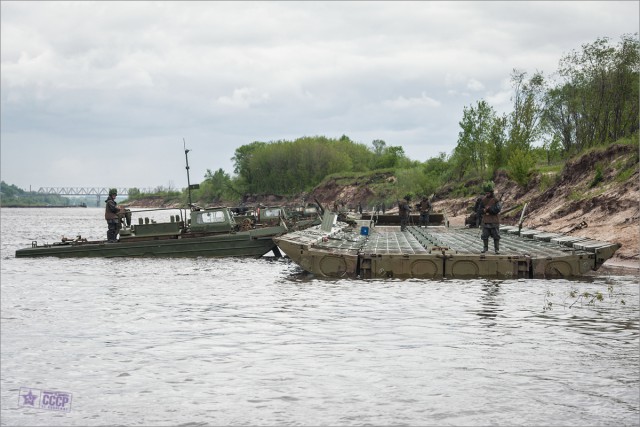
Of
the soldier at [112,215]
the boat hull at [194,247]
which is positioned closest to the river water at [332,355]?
the boat hull at [194,247]

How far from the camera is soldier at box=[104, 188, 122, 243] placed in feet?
115

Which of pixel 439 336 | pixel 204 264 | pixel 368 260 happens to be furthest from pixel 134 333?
pixel 204 264

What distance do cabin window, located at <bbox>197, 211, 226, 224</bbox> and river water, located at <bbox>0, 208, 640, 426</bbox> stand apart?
1366 centimetres

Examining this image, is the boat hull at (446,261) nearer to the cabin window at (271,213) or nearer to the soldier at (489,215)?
the soldier at (489,215)

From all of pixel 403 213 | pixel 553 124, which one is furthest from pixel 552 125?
pixel 403 213

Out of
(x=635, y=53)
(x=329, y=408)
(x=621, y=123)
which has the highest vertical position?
(x=635, y=53)

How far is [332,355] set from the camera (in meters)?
12.9

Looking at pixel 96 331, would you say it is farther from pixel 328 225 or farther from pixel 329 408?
pixel 328 225

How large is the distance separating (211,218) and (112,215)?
4228mm

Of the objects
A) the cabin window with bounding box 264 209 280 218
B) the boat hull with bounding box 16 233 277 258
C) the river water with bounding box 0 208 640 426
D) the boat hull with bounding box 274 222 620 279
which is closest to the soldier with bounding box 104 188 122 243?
the boat hull with bounding box 16 233 277 258

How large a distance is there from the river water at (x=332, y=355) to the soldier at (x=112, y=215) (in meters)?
12.7

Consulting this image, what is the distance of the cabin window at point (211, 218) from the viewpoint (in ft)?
119

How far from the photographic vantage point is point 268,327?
15789mm

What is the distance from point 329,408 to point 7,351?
6377 mm
